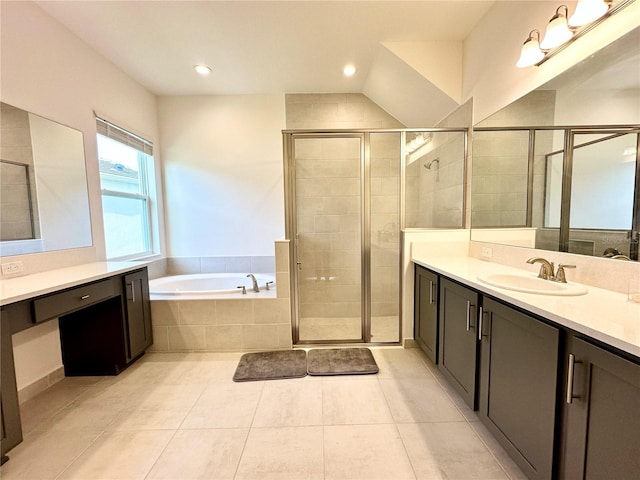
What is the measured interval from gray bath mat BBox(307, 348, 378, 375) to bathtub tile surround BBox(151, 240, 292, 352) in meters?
0.32

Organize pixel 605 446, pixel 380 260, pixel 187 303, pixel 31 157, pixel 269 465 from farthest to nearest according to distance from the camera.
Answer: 1. pixel 380 260
2. pixel 187 303
3. pixel 31 157
4. pixel 269 465
5. pixel 605 446

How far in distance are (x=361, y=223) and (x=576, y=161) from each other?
5.06 ft

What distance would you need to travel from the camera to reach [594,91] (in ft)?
4.43

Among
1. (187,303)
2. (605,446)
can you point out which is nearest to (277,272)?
(187,303)

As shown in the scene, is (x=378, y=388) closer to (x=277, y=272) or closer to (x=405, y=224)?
(x=277, y=272)

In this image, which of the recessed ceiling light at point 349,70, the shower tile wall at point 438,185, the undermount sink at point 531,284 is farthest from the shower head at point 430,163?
the undermount sink at point 531,284

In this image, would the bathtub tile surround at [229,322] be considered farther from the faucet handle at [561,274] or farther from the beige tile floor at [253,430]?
the faucet handle at [561,274]

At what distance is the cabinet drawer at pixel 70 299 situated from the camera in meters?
1.45

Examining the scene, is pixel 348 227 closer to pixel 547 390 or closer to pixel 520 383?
pixel 520 383

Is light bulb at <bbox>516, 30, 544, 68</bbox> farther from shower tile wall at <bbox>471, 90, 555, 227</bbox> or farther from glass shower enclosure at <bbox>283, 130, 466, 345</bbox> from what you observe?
glass shower enclosure at <bbox>283, 130, 466, 345</bbox>

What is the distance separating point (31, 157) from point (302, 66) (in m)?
2.33

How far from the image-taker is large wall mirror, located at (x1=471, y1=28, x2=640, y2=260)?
120 cm

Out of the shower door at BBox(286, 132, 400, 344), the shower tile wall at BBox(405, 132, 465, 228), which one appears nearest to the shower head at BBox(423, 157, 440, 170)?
the shower tile wall at BBox(405, 132, 465, 228)

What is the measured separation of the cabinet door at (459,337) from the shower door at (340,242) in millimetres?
735
